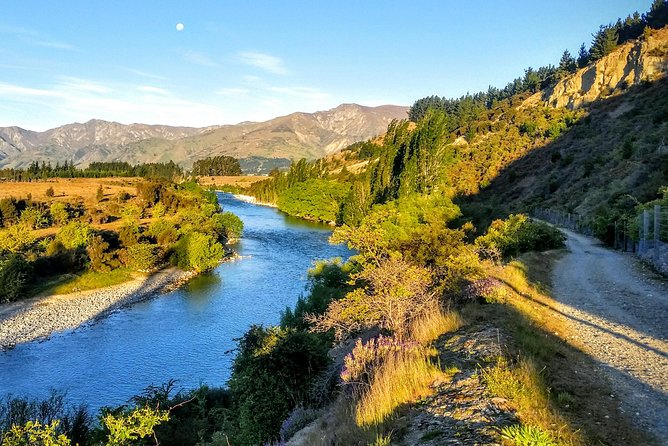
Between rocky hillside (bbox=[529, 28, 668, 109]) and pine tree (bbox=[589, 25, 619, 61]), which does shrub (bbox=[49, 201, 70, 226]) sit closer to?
rocky hillside (bbox=[529, 28, 668, 109])

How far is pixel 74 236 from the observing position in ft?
173

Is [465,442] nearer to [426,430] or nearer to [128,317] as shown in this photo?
[426,430]

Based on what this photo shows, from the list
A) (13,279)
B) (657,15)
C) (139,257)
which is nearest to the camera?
(13,279)

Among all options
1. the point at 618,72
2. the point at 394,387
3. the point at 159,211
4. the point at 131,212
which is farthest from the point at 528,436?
the point at 618,72

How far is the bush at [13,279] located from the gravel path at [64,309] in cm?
115

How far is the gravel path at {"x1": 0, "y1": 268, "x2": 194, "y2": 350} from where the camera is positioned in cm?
3281

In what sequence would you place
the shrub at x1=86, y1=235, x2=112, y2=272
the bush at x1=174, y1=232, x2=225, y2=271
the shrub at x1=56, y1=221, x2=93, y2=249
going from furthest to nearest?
the bush at x1=174, y1=232, x2=225, y2=271
the shrub at x1=56, y1=221, x2=93, y2=249
the shrub at x1=86, y1=235, x2=112, y2=272

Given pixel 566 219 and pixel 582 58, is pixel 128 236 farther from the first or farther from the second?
pixel 582 58

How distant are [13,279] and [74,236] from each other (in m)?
13.3

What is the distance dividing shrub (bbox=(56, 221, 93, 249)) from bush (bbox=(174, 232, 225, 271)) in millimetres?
9793

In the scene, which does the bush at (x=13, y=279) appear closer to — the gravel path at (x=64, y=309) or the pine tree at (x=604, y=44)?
the gravel path at (x=64, y=309)

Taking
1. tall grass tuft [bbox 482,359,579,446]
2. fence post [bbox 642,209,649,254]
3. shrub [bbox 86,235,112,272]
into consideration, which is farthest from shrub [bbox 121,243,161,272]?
tall grass tuft [bbox 482,359,579,446]

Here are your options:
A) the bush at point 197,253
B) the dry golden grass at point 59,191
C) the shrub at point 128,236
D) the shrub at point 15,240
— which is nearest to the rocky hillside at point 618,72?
the bush at point 197,253

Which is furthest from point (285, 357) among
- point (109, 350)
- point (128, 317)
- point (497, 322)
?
point (128, 317)
